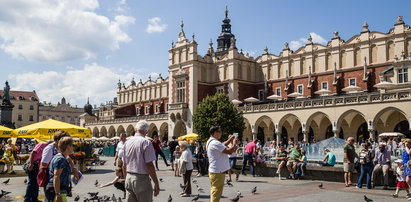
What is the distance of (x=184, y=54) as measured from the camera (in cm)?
4881

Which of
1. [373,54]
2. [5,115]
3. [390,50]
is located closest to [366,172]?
[390,50]

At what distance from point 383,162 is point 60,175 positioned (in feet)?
34.5

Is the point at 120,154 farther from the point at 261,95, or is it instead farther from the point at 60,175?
the point at 261,95

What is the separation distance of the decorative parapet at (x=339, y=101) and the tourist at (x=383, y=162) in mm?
17630

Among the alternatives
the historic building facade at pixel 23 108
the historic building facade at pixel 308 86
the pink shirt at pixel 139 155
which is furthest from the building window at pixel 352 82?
the historic building facade at pixel 23 108

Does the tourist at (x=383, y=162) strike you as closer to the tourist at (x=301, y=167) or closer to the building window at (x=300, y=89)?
the tourist at (x=301, y=167)

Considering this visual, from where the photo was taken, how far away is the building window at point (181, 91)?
1913 inches

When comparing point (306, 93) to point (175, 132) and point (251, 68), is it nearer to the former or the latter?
point (251, 68)

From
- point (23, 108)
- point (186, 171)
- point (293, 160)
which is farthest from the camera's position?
point (23, 108)

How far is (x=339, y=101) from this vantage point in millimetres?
32562

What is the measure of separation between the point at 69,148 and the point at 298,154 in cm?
1122

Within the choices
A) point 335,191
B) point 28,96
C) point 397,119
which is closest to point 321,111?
point 397,119

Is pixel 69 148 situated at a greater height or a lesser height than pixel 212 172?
greater

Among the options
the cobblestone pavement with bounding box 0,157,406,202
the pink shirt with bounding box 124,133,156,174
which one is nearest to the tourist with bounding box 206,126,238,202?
the pink shirt with bounding box 124,133,156,174
